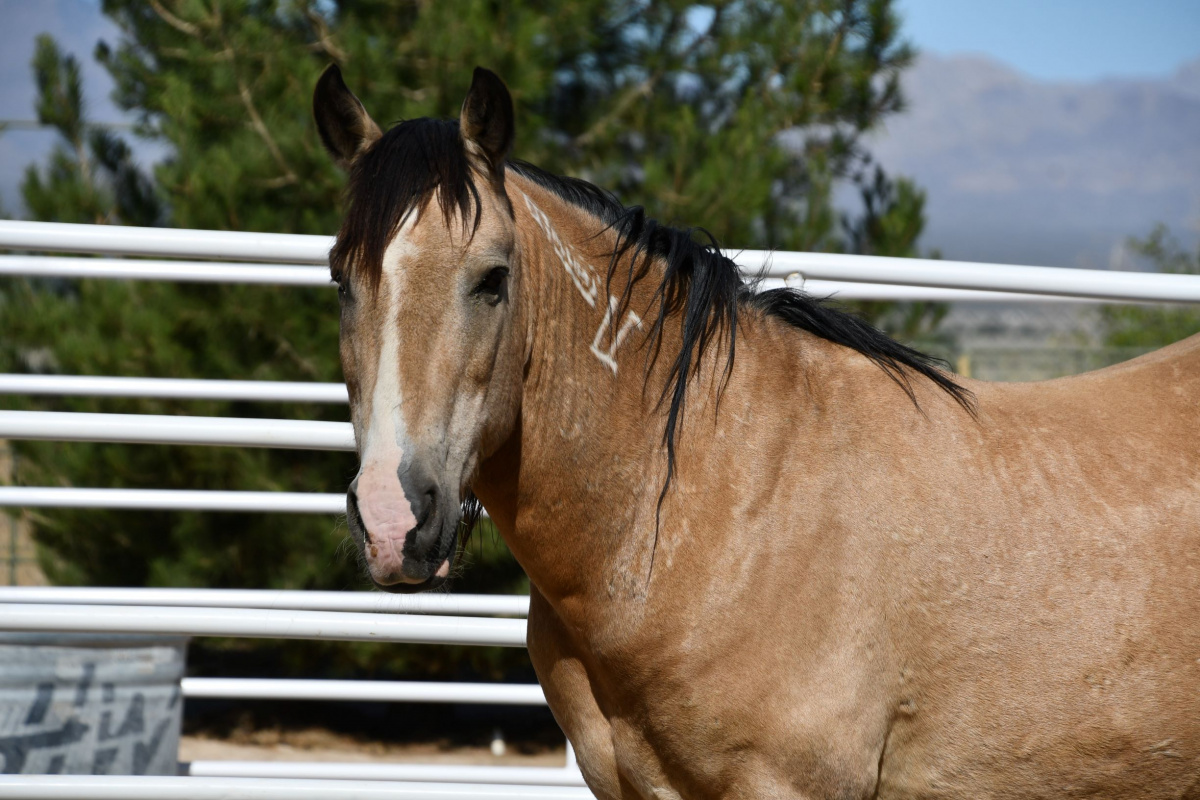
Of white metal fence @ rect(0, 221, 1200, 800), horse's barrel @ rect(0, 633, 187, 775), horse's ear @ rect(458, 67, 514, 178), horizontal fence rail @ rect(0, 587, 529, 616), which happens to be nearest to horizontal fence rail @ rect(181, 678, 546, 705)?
white metal fence @ rect(0, 221, 1200, 800)

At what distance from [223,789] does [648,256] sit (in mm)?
1665

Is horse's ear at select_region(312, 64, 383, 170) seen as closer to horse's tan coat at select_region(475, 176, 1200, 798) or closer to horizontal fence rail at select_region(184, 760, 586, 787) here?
horse's tan coat at select_region(475, 176, 1200, 798)

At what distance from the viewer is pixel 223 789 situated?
7.75 feet

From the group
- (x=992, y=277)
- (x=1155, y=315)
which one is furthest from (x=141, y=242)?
(x=1155, y=315)

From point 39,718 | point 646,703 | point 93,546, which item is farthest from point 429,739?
point 646,703

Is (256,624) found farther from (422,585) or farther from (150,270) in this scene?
(150,270)

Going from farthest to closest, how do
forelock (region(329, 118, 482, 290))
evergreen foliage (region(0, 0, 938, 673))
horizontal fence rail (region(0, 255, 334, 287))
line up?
evergreen foliage (region(0, 0, 938, 673)) → horizontal fence rail (region(0, 255, 334, 287)) → forelock (region(329, 118, 482, 290))

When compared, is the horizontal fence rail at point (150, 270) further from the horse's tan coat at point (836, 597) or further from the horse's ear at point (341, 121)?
the horse's tan coat at point (836, 597)

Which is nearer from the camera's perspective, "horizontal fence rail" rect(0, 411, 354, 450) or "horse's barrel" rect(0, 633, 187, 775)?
"horizontal fence rail" rect(0, 411, 354, 450)

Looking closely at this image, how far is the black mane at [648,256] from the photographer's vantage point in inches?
68.9

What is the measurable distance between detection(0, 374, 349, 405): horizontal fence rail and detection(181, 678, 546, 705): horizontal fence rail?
2.78 ft

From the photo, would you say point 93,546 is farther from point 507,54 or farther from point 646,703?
point 646,703

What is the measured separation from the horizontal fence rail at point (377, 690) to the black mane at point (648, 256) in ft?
3.50

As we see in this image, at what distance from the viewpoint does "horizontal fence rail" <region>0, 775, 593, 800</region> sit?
2307 mm
